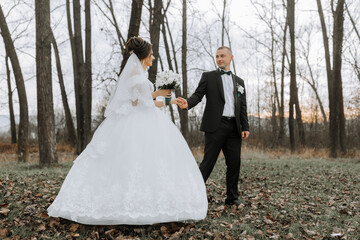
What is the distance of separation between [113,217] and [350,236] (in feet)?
10.3

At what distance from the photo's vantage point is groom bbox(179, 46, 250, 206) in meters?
5.21

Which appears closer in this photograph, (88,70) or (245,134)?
(245,134)

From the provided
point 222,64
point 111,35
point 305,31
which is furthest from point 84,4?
point 305,31

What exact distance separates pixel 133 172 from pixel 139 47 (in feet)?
5.83

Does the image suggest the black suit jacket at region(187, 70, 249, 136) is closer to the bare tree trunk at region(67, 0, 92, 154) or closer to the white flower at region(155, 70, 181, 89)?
the white flower at region(155, 70, 181, 89)

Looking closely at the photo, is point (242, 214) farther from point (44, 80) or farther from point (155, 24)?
point (155, 24)

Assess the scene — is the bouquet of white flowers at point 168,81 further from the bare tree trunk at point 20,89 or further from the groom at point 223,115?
the bare tree trunk at point 20,89

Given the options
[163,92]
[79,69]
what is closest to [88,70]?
[79,69]

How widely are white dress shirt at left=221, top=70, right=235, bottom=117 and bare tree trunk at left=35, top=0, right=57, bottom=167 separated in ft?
20.6

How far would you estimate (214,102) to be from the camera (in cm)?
527

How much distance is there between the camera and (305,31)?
1049 inches

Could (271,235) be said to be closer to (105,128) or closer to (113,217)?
(113,217)

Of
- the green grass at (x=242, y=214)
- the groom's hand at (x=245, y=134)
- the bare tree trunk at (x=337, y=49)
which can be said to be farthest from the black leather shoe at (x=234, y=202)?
the bare tree trunk at (x=337, y=49)

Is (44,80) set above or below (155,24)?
below
